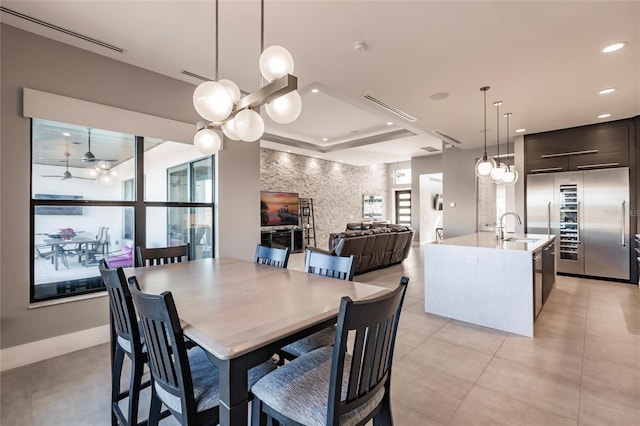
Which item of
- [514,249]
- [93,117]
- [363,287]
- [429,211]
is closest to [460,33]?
[514,249]

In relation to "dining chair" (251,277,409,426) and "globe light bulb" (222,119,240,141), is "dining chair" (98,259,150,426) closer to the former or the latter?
"dining chair" (251,277,409,426)

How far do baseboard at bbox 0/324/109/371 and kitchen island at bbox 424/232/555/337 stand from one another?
11.7 feet

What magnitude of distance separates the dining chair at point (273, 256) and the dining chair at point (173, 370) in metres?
1.17

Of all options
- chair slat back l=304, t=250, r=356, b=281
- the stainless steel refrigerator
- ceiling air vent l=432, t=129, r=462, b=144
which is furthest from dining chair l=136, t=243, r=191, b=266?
the stainless steel refrigerator

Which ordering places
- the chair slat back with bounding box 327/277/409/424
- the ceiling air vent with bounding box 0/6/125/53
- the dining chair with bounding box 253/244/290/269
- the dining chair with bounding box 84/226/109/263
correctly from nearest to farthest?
the chair slat back with bounding box 327/277/409/424, the ceiling air vent with bounding box 0/6/125/53, the dining chair with bounding box 253/244/290/269, the dining chair with bounding box 84/226/109/263

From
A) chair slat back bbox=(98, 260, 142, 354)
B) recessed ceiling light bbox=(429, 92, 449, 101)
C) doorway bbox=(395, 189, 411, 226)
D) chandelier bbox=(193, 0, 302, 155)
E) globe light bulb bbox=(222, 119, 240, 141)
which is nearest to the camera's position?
chair slat back bbox=(98, 260, 142, 354)

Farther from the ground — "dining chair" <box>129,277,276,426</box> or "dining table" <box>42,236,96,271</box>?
"dining table" <box>42,236,96,271</box>

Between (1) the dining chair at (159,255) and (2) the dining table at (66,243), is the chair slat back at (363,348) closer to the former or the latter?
(1) the dining chair at (159,255)

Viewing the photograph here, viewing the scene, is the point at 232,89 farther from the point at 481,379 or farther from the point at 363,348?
the point at 481,379

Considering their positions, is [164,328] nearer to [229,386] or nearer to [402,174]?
[229,386]

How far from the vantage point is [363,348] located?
1026 millimetres

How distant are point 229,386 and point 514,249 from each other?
3.06 meters

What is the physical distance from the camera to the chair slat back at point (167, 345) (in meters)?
1.05

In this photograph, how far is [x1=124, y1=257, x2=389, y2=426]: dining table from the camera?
0.98 m
